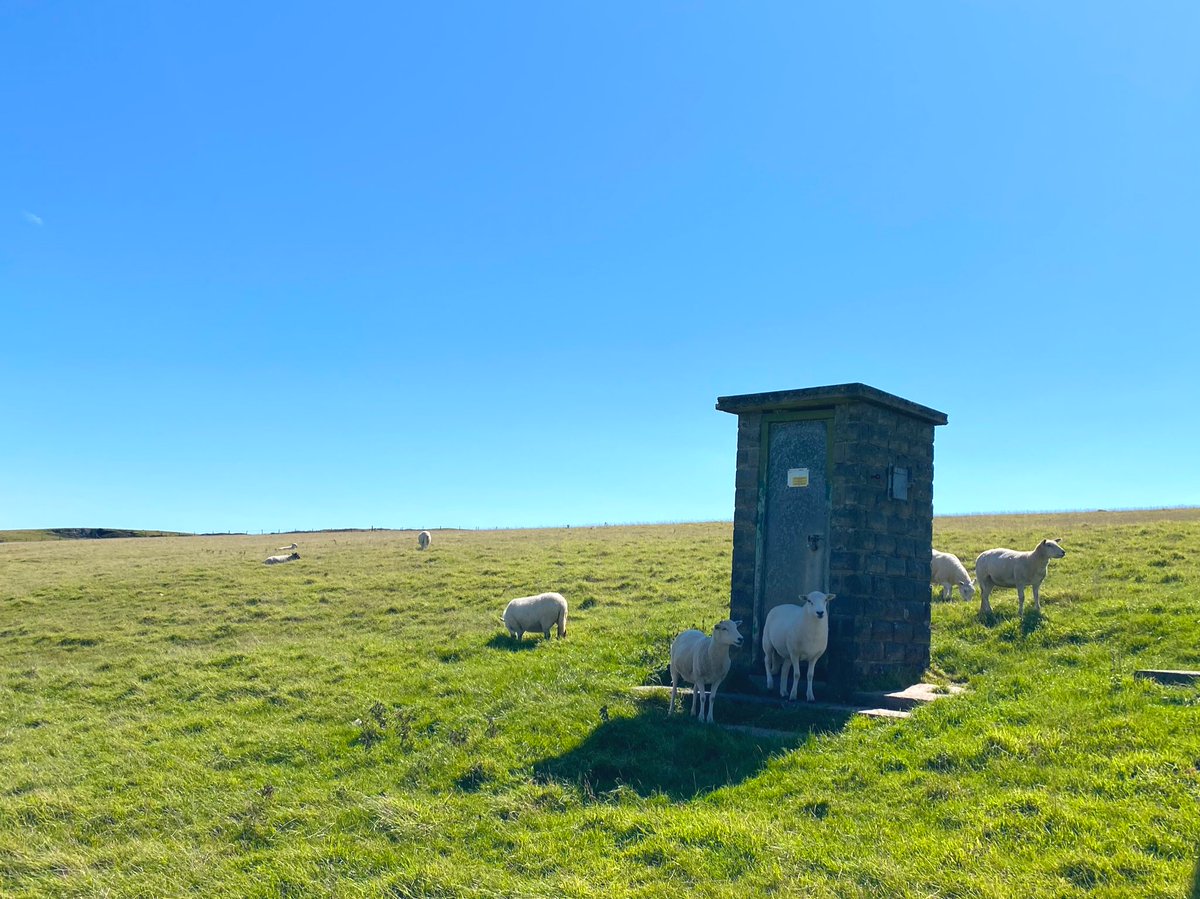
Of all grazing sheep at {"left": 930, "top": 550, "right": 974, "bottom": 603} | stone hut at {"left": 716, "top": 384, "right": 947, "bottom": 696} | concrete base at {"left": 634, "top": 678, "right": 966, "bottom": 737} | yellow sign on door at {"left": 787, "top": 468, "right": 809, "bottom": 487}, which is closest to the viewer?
concrete base at {"left": 634, "top": 678, "right": 966, "bottom": 737}

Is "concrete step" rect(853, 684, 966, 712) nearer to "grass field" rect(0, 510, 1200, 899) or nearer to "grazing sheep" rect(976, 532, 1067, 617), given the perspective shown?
"grass field" rect(0, 510, 1200, 899)

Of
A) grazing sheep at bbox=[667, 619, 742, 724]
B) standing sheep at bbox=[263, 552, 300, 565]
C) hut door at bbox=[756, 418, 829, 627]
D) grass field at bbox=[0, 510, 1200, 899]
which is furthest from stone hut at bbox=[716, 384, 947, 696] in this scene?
standing sheep at bbox=[263, 552, 300, 565]

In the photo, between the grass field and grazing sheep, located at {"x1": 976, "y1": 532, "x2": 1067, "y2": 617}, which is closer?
the grass field

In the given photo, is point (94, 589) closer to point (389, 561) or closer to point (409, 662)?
point (389, 561)

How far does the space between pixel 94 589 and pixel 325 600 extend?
1020 centimetres

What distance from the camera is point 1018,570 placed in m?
17.8

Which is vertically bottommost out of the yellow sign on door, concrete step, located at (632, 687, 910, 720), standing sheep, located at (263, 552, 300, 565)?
standing sheep, located at (263, 552, 300, 565)

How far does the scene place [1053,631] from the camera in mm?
14375

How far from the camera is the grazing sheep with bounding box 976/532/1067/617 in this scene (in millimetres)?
17578

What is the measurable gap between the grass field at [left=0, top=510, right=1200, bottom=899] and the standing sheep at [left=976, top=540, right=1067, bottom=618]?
0.45 m

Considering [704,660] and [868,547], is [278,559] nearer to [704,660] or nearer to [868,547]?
[704,660]

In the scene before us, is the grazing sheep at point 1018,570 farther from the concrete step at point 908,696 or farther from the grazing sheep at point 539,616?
the grazing sheep at point 539,616

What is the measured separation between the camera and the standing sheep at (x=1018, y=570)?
17578 millimetres

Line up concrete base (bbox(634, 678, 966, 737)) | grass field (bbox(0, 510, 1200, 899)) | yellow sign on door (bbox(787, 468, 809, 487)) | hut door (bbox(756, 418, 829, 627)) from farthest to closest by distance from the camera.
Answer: yellow sign on door (bbox(787, 468, 809, 487))
hut door (bbox(756, 418, 829, 627))
concrete base (bbox(634, 678, 966, 737))
grass field (bbox(0, 510, 1200, 899))
